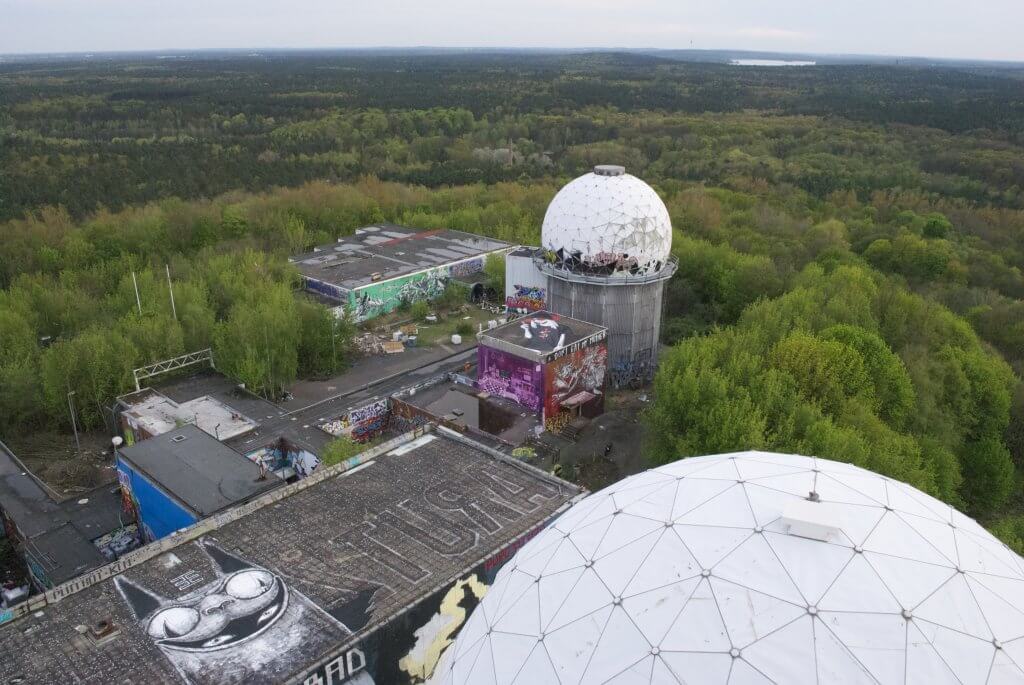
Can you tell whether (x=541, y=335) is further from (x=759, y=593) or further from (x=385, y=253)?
(x=385, y=253)

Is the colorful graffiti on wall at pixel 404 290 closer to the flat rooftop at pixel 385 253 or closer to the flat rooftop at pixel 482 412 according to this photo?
the flat rooftop at pixel 385 253

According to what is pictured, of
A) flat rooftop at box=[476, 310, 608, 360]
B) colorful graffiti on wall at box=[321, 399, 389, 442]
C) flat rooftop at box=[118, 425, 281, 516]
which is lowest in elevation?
colorful graffiti on wall at box=[321, 399, 389, 442]

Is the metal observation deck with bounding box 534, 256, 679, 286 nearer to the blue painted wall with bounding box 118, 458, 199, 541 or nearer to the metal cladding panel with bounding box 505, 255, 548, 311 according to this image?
the metal cladding panel with bounding box 505, 255, 548, 311

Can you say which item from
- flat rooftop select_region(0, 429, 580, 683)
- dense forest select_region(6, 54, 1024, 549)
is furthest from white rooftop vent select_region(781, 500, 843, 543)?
dense forest select_region(6, 54, 1024, 549)

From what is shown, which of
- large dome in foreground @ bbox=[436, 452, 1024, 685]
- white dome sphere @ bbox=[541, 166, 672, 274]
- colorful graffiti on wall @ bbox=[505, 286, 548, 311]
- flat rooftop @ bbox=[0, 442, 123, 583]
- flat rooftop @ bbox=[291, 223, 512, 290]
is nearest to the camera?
large dome in foreground @ bbox=[436, 452, 1024, 685]

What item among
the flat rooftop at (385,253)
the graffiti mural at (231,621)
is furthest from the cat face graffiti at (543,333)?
the graffiti mural at (231,621)

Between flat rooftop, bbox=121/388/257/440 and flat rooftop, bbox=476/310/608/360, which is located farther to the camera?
flat rooftop, bbox=476/310/608/360

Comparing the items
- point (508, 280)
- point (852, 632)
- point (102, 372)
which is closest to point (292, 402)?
point (102, 372)
